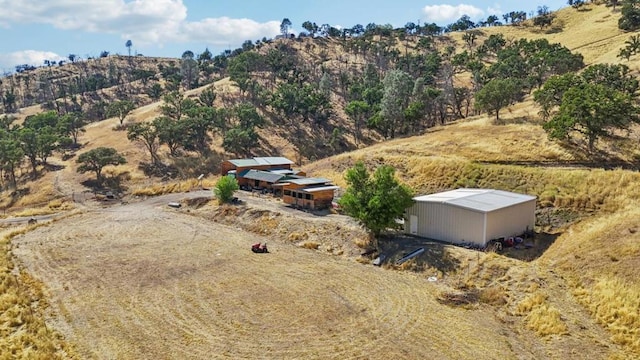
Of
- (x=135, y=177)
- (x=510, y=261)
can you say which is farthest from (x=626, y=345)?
(x=135, y=177)

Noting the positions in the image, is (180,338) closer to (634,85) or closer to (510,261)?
(510,261)

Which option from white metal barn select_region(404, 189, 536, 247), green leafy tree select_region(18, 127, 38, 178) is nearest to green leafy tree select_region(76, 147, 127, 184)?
green leafy tree select_region(18, 127, 38, 178)

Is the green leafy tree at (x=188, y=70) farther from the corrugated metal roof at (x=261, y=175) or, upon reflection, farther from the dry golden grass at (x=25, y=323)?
the dry golden grass at (x=25, y=323)

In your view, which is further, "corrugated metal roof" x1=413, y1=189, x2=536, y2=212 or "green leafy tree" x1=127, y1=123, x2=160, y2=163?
"green leafy tree" x1=127, y1=123, x2=160, y2=163

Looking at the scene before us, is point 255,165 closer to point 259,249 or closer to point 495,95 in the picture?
point 259,249

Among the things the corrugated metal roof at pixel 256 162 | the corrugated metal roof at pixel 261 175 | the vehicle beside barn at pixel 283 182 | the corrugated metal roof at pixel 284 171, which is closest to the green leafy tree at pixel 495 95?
the vehicle beside barn at pixel 283 182

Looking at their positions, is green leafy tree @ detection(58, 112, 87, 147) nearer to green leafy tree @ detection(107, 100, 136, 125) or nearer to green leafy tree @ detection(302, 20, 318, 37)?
green leafy tree @ detection(107, 100, 136, 125)
